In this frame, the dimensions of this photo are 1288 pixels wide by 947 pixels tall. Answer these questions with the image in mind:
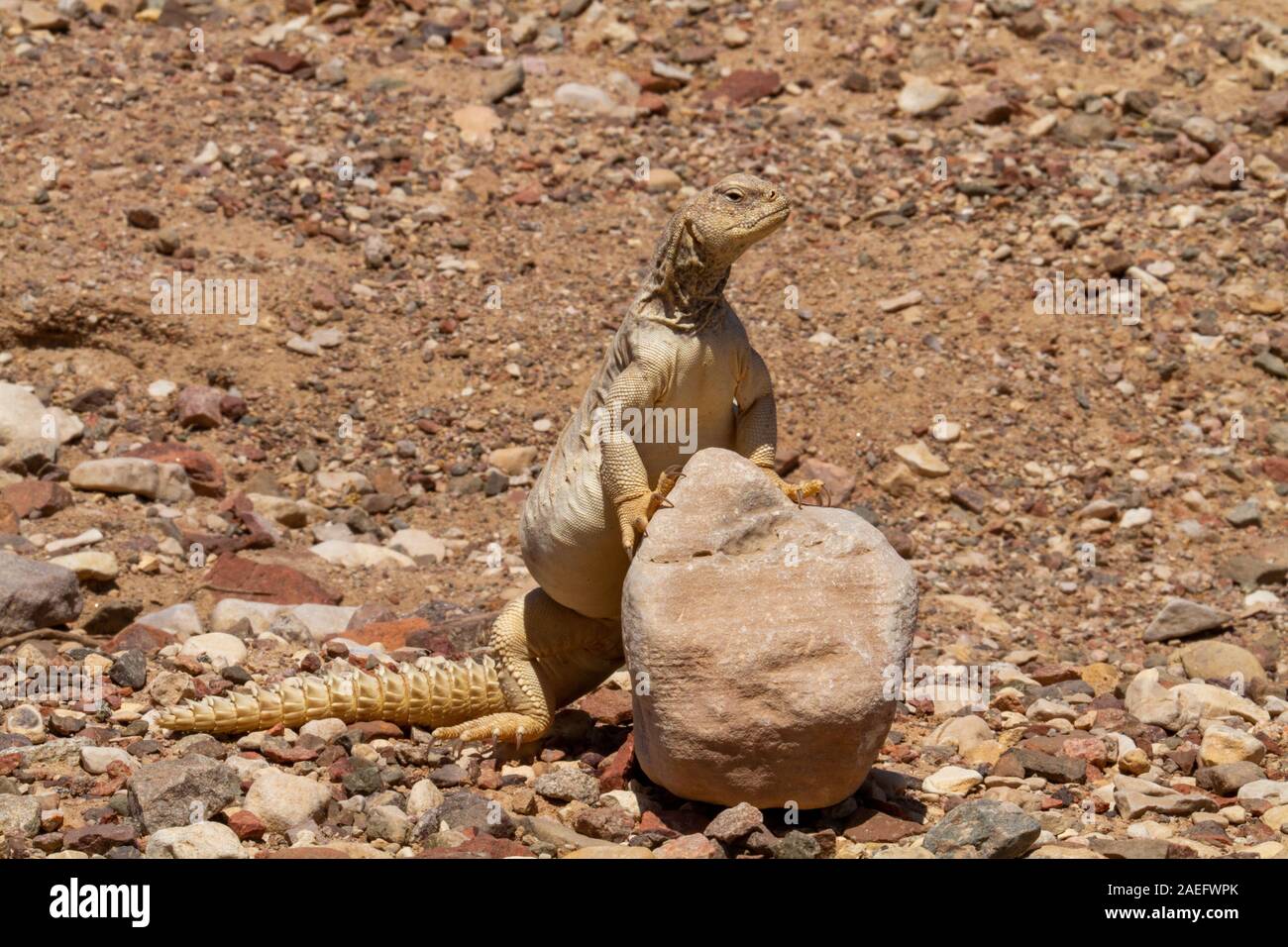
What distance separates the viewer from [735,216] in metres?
7.41

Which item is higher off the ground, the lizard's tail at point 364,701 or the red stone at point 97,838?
the red stone at point 97,838

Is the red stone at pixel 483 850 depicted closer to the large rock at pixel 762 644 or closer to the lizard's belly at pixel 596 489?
the large rock at pixel 762 644

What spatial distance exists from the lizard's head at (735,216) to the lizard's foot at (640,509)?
43.2 inches

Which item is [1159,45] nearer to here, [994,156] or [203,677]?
[994,156]

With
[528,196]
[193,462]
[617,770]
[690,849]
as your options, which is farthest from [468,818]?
[528,196]

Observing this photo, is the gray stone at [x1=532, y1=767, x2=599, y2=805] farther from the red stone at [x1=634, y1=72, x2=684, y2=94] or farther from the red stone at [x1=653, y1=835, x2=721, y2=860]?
the red stone at [x1=634, y1=72, x2=684, y2=94]

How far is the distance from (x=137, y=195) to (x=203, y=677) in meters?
7.83

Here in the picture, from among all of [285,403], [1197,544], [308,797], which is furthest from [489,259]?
[308,797]

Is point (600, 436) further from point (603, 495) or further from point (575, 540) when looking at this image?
point (575, 540)

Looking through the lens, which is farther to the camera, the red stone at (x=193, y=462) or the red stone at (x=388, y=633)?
the red stone at (x=193, y=462)

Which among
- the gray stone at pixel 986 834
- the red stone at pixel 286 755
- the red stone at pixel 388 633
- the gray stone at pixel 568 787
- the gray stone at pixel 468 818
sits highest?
the gray stone at pixel 986 834

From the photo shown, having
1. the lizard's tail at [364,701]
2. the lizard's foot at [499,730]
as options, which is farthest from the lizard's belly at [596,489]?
the lizard's tail at [364,701]

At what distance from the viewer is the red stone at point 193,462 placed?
1265 cm

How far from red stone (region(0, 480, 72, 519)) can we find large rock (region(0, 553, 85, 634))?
1932 mm
